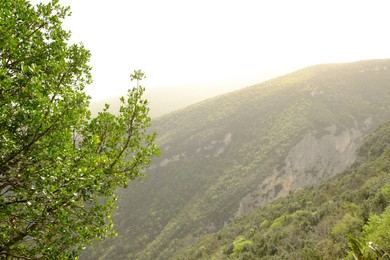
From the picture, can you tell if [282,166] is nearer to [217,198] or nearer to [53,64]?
[217,198]

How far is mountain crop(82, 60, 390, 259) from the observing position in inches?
1650

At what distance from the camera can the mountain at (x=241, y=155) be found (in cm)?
4191

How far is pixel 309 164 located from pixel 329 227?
34.3 meters

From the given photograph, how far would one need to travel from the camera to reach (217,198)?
149 feet

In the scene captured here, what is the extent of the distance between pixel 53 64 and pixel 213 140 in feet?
173

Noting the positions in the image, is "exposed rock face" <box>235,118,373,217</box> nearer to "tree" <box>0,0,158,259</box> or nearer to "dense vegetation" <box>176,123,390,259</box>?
"dense vegetation" <box>176,123,390,259</box>

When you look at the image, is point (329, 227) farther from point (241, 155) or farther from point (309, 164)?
point (241, 155)

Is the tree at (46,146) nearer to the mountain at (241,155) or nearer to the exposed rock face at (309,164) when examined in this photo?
the mountain at (241,155)

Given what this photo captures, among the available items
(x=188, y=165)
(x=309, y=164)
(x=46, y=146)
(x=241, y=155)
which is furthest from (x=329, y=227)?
(x=188, y=165)

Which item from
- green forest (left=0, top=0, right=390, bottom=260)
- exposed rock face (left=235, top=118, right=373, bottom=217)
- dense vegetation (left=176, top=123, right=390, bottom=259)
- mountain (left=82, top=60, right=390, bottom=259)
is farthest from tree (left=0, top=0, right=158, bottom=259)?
exposed rock face (left=235, top=118, right=373, bottom=217)

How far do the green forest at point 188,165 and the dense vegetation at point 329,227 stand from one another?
9cm

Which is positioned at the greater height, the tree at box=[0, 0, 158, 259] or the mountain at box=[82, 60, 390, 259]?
the tree at box=[0, 0, 158, 259]

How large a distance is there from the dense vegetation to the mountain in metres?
15.1

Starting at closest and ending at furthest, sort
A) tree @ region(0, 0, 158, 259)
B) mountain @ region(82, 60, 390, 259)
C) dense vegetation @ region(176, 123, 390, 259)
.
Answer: tree @ region(0, 0, 158, 259) → dense vegetation @ region(176, 123, 390, 259) → mountain @ region(82, 60, 390, 259)
